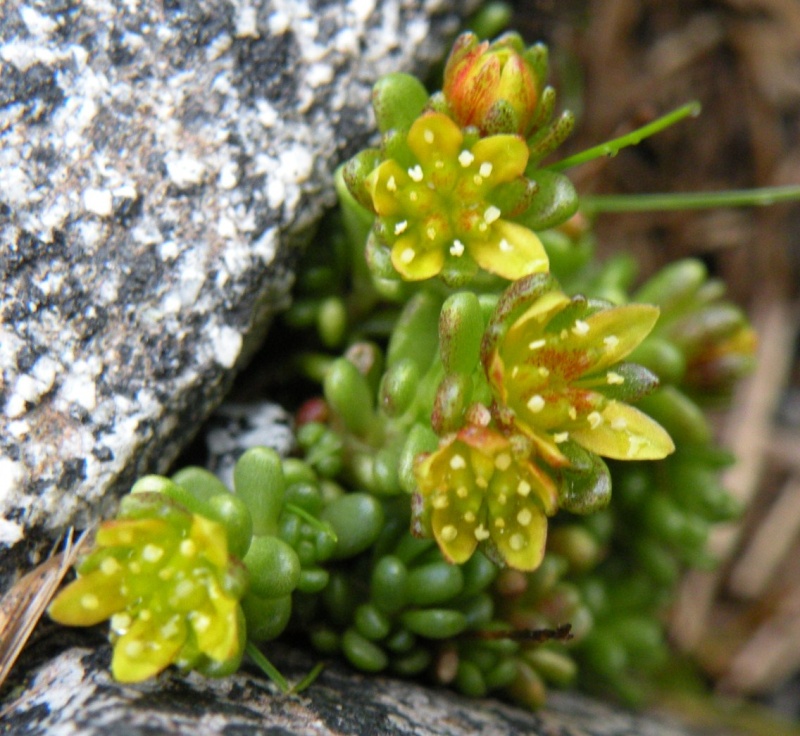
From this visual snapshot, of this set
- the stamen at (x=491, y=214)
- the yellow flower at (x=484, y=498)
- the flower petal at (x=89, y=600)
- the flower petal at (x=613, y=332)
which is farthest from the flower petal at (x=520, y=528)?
the flower petal at (x=89, y=600)

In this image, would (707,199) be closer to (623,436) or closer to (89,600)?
(623,436)

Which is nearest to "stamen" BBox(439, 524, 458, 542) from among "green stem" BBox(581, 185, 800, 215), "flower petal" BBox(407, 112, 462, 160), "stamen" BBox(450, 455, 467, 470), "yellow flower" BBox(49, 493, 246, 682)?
"stamen" BBox(450, 455, 467, 470)

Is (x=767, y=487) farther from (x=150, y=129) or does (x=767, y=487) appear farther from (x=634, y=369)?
(x=150, y=129)

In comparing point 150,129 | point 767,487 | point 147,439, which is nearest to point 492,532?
point 147,439

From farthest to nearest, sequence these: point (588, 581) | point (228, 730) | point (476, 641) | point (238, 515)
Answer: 1. point (588, 581)
2. point (476, 641)
3. point (238, 515)
4. point (228, 730)

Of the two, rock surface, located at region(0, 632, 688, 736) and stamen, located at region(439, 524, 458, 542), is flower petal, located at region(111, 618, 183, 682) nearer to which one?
rock surface, located at region(0, 632, 688, 736)

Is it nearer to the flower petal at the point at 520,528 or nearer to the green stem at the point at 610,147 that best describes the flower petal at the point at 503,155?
the green stem at the point at 610,147

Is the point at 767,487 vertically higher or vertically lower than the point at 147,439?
higher
